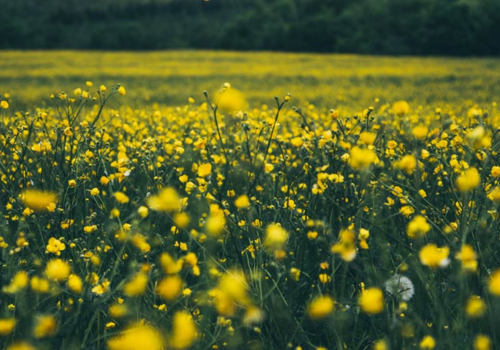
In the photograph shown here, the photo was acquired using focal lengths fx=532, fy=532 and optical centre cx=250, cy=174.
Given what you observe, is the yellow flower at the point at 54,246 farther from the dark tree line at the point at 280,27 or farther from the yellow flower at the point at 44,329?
the dark tree line at the point at 280,27

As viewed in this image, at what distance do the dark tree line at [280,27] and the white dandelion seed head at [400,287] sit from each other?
30468 millimetres

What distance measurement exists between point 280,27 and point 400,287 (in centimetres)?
3480

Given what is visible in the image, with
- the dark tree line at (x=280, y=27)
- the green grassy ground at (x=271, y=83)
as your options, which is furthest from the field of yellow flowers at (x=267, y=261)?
the dark tree line at (x=280, y=27)

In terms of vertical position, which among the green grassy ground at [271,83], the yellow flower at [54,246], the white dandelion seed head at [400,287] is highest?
the yellow flower at [54,246]

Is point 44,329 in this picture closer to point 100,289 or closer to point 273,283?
point 100,289

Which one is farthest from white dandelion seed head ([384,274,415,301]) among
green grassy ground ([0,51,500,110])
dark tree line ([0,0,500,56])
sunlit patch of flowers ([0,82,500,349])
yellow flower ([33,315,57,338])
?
dark tree line ([0,0,500,56])

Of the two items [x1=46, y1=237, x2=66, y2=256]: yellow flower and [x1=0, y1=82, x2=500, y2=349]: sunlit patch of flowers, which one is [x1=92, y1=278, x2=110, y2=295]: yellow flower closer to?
[x1=0, y1=82, x2=500, y2=349]: sunlit patch of flowers

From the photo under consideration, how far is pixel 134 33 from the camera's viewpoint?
35.7 metres

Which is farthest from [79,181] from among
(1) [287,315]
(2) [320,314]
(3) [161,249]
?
(2) [320,314]

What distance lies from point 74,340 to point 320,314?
0.76m

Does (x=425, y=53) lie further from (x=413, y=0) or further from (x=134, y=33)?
(x=134, y=33)

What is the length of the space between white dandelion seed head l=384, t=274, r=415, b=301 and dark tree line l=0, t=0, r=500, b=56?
30468 mm

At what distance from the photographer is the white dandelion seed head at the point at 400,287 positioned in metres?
1.55

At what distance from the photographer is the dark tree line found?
29391 mm
